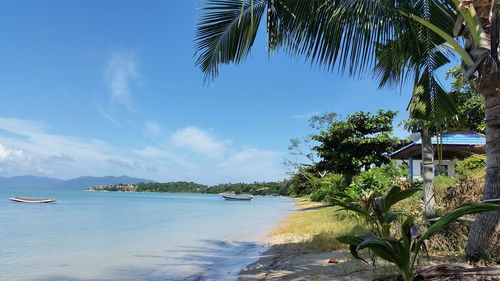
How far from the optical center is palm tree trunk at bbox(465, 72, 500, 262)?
426 cm

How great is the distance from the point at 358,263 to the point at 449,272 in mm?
2397

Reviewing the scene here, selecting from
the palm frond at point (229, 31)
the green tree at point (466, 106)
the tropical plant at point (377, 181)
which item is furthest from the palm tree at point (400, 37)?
the tropical plant at point (377, 181)

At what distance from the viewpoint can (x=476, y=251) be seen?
437cm

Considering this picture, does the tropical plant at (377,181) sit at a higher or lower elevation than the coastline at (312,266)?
higher

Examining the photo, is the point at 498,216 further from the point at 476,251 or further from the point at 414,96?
the point at 414,96

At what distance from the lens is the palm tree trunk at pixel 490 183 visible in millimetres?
4262

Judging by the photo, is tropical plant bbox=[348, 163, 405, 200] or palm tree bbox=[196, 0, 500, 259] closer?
palm tree bbox=[196, 0, 500, 259]

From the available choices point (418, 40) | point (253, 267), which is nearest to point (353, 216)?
point (253, 267)

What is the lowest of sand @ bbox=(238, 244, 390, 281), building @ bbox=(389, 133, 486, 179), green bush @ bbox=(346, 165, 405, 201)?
sand @ bbox=(238, 244, 390, 281)

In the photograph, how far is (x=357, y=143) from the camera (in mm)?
27250

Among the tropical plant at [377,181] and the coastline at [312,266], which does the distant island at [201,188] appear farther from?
the coastline at [312,266]

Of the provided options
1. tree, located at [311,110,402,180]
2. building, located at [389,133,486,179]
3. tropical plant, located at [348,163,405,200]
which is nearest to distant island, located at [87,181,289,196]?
tree, located at [311,110,402,180]

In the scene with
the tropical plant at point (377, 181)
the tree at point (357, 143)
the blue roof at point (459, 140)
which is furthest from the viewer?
the tree at point (357, 143)

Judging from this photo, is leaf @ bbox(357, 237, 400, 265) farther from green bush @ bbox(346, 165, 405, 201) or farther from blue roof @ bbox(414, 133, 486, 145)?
blue roof @ bbox(414, 133, 486, 145)
